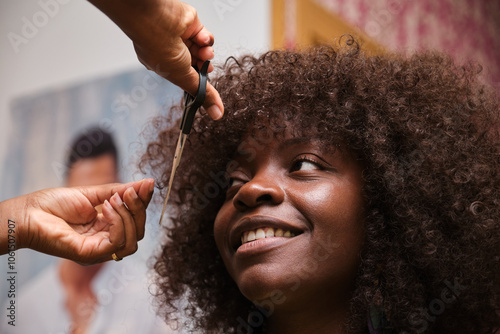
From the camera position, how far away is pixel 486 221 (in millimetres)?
1475

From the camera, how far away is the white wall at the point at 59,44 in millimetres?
2430

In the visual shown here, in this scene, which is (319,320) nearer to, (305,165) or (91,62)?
(305,165)

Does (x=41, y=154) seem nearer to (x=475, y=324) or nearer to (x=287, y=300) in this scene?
(x=287, y=300)

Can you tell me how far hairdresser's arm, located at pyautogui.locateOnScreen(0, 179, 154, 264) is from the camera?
1394mm

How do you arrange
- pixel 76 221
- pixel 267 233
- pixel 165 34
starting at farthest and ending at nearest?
pixel 76 221 < pixel 267 233 < pixel 165 34

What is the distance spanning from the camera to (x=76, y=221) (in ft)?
4.96

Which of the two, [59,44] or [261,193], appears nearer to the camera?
[261,193]

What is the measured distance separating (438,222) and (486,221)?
0.36 ft

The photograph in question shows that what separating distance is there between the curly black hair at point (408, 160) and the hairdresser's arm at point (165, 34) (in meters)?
0.31

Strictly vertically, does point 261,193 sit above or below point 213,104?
below

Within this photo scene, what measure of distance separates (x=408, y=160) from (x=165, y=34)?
2.31ft
